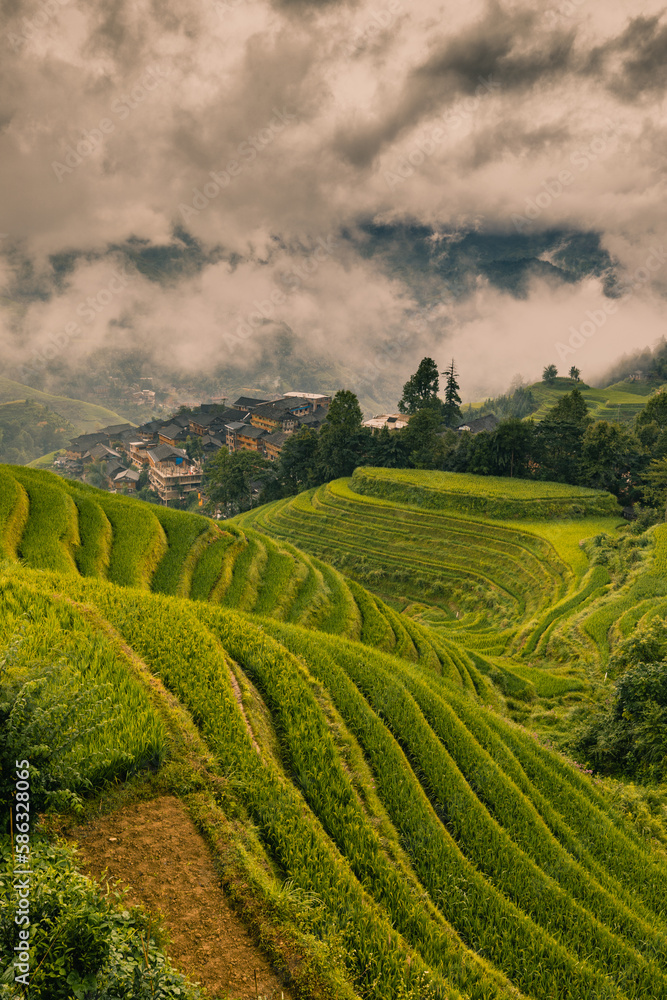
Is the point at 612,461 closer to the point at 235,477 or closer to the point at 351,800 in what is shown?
the point at 235,477

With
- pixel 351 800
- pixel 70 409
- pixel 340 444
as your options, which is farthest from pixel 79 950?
pixel 70 409

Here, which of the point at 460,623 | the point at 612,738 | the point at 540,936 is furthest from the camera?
the point at 460,623

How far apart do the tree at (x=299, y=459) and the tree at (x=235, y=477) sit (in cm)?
336

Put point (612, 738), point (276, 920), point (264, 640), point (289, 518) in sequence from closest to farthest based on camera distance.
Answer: point (276, 920) → point (264, 640) → point (612, 738) → point (289, 518)

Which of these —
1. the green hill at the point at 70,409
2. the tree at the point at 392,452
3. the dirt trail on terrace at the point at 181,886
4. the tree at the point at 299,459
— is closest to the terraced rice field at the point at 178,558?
the dirt trail on terrace at the point at 181,886

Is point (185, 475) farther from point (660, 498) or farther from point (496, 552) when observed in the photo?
point (660, 498)

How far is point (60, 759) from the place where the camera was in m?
4.38

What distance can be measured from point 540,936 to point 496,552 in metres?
31.3

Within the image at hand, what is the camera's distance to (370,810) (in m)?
6.00

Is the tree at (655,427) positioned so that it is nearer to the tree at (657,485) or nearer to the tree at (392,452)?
the tree at (657,485)

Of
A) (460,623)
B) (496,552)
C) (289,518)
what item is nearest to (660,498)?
(496,552)

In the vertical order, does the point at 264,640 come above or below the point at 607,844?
above

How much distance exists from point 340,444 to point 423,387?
1370 cm

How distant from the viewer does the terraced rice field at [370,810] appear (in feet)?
15.3
